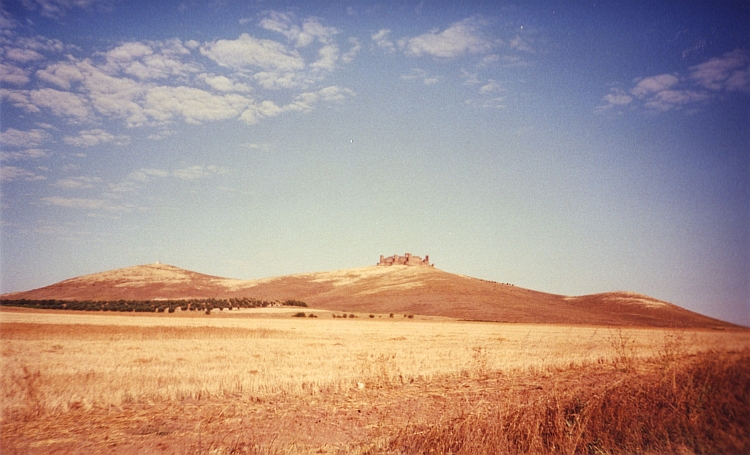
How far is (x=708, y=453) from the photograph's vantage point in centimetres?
502

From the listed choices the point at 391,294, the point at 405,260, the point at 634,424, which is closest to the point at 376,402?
the point at 634,424

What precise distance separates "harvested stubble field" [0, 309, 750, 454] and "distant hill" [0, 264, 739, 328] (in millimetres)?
51023

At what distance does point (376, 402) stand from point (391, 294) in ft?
304

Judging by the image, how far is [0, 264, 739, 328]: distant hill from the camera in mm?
76938

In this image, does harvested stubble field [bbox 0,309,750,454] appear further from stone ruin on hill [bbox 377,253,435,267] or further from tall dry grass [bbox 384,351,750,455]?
stone ruin on hill [bbox 377,253,435,267]

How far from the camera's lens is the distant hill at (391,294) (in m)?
76.9

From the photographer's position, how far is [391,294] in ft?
338

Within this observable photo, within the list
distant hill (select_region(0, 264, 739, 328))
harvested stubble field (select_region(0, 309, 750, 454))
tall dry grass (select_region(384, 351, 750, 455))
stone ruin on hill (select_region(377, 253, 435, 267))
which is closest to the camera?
tall dry grass (select_region(384, 351, 750, 455))

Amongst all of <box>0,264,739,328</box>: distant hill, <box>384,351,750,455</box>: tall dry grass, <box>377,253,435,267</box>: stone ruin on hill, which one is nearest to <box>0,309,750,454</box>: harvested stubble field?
<box>384,351,750,455</box>: tall dry grass

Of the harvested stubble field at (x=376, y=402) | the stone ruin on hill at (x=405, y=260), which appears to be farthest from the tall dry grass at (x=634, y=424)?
the stone ruin on hill at (x=405, y=260)

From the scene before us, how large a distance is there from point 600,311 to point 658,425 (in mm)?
91173

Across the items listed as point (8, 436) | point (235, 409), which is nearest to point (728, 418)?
point (235, 409)

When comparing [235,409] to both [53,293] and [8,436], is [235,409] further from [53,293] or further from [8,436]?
[53,293]

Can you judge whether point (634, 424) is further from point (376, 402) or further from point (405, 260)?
point (405, 260)
